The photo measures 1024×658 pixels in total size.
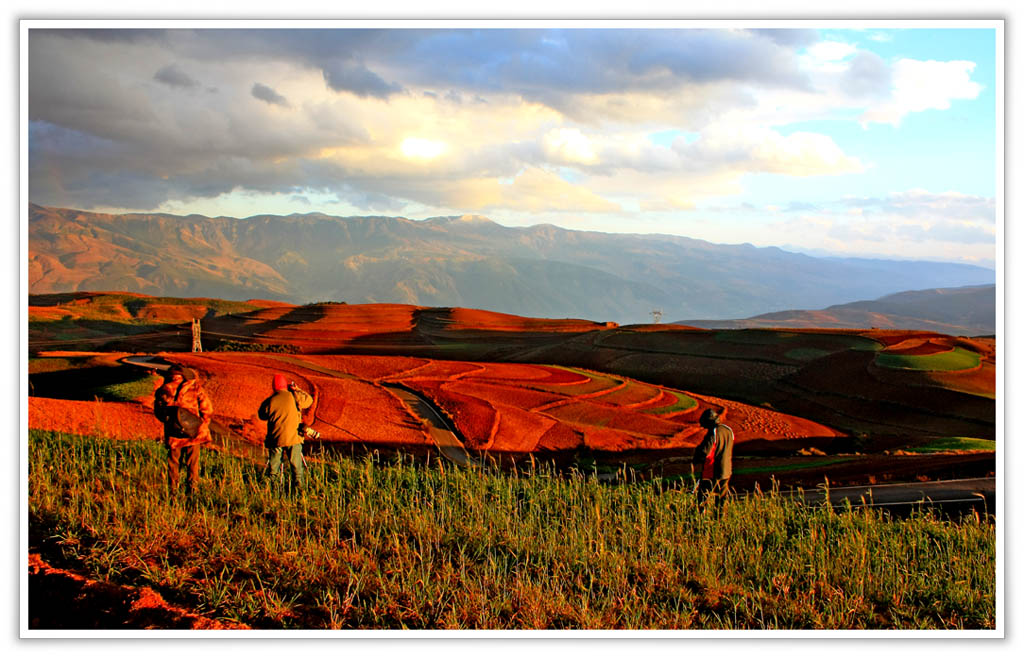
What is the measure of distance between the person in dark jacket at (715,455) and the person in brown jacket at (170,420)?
4.47m

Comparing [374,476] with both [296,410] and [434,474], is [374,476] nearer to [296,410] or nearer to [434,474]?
[434,474]

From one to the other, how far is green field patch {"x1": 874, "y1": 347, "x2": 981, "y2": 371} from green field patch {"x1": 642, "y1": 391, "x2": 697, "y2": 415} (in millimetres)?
5286

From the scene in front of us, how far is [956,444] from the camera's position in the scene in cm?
952

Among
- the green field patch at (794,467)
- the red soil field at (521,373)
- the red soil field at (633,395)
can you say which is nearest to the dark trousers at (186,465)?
the red soil field at (521,373)

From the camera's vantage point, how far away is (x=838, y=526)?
5.21 metres

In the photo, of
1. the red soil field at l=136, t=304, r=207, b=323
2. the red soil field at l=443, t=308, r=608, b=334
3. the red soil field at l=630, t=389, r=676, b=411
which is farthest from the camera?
the red soil field at l=443, t=308, r=608, b=334

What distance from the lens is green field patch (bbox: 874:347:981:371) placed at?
12.5 m


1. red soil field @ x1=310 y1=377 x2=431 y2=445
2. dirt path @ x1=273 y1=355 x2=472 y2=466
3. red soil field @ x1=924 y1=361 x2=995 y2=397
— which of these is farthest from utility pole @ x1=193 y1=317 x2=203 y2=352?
red soil field @ x1=924 y1=361 x2=995 y2=397

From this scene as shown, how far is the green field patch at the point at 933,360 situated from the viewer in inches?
492

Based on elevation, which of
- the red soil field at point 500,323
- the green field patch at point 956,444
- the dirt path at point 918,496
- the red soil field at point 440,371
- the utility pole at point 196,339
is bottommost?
the green field patch at point 956,444

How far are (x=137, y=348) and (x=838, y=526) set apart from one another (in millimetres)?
13008

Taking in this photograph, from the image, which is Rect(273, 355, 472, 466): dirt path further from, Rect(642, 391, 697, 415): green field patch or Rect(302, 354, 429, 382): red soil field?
Rect(642, 391, 697, 415): green field patch

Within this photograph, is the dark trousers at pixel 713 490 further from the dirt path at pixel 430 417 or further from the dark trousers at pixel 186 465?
the dark trousers at pixel 186 465
